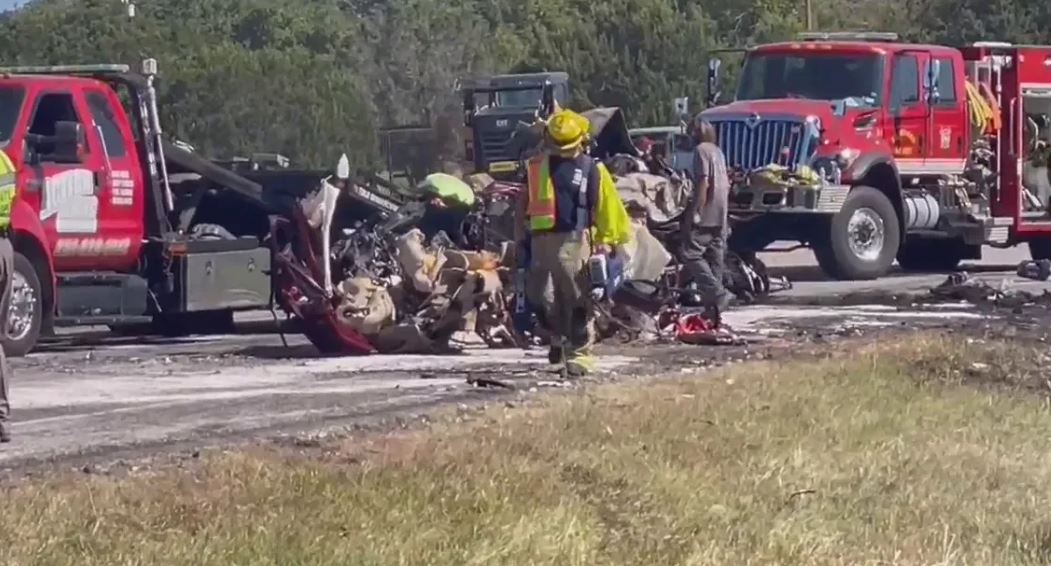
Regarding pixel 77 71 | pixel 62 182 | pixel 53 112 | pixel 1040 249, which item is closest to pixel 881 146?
pixel 1040 249

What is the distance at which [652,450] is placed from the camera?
10.3 m

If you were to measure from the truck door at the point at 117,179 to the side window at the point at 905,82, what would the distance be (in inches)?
416

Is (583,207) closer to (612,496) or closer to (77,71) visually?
(612,496)

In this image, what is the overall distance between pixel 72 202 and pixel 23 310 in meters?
1.21

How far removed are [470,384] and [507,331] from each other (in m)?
2.36

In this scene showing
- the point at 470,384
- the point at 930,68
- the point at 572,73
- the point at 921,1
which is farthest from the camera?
the point at 921,1

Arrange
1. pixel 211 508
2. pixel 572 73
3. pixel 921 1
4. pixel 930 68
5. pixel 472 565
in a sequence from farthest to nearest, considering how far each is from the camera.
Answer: pixel 921 1
pixel 572 73
pixel 930 68
pixel 211 508
pixel 472 565

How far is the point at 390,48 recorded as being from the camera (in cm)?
6019

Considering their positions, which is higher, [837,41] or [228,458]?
[837,41]

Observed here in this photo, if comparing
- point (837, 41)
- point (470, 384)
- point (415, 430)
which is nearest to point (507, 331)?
point (470, 384)

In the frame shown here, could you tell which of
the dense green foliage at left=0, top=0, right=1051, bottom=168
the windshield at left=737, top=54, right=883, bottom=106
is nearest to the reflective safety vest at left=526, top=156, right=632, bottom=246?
the windshield at left=737, top=54, right=883, bottom=106

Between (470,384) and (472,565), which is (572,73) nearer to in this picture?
(470,384)

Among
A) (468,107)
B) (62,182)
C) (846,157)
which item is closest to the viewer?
(62,182)

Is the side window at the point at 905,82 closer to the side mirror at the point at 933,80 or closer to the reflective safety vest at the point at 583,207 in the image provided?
the side mirror at the point at 933,80
